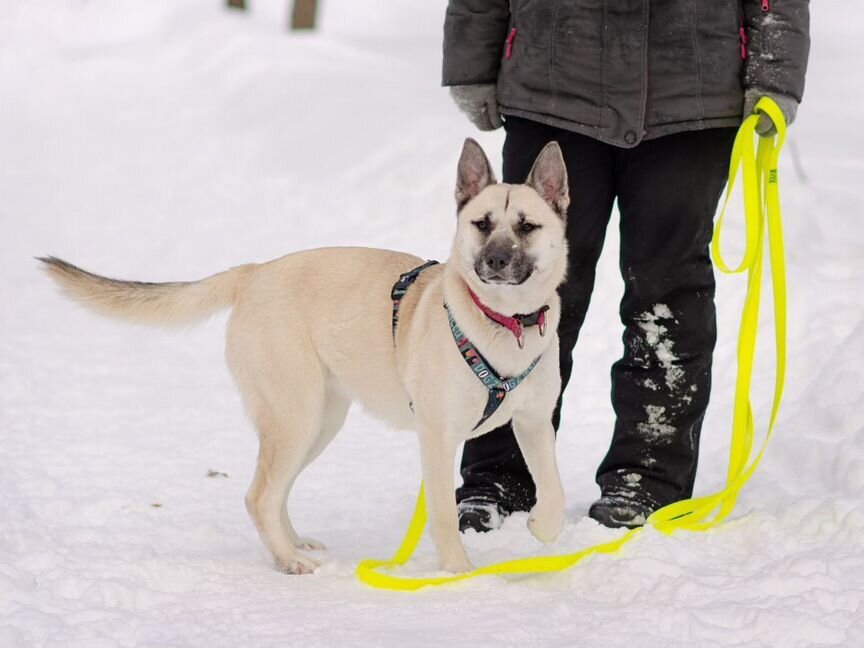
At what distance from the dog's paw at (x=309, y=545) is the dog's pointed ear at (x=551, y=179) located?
1.49 meters

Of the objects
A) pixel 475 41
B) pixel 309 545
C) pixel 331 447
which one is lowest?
pixel 331 447

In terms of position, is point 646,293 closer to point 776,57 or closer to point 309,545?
point 776,57

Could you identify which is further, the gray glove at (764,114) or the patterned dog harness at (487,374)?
the gray glove at (764,114)

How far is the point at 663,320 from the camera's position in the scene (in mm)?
4160

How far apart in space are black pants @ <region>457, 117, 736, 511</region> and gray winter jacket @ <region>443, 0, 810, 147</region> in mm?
127

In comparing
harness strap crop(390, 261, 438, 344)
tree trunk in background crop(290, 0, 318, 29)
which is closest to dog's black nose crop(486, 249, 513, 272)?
harness strap crop(390, 261, 438, 344)

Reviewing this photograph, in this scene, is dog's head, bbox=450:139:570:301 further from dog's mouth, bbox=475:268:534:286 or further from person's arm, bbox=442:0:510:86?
person's arm, bbox=442:0:510:86

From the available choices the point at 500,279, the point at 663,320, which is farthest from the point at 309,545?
the point at 663,320

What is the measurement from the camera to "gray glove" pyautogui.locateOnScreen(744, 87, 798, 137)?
3859mm

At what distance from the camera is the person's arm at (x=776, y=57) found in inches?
152

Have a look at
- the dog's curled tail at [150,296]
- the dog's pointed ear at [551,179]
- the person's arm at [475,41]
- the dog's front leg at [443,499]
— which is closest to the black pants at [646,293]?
the person's arm at [475,41]

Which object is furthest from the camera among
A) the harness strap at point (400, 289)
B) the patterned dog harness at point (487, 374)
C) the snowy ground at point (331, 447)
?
the harness strap at point (400, 289)

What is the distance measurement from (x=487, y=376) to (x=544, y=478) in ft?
1.50

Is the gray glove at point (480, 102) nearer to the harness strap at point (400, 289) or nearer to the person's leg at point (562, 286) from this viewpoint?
the person's leg at point (562, 286)
